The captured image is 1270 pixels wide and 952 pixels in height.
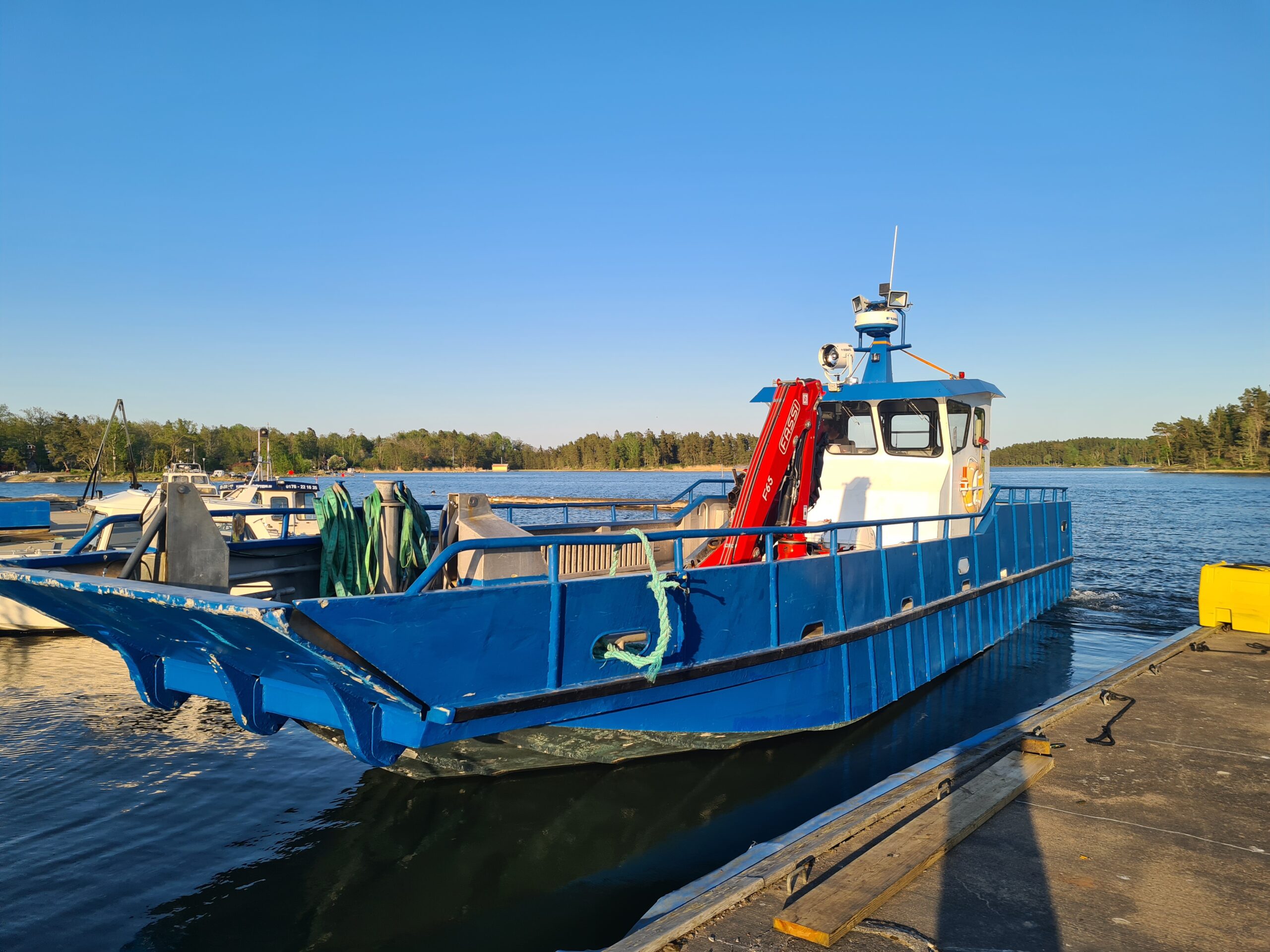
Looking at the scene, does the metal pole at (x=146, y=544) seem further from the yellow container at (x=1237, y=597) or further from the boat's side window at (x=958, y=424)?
the yellow container at (x=1237, y=597)

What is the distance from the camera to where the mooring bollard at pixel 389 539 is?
6.02 meters

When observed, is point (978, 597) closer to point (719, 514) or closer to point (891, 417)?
point (891, 417)

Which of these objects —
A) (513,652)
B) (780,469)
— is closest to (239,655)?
(513,652)

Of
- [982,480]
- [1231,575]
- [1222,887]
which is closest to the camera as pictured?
[1222,887]

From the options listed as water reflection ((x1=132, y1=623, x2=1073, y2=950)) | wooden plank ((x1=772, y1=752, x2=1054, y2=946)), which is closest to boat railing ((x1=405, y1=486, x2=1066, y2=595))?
water reflection ((x1=132, y1=623, x2=1073, y2=950))

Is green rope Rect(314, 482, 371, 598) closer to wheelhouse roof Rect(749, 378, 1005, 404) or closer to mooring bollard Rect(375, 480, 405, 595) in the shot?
mooring bollard Rect(375, 480, 405, 595)

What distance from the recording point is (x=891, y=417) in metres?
10.3

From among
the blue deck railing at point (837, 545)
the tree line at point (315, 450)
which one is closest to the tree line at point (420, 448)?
the tree line at point (315, 450)

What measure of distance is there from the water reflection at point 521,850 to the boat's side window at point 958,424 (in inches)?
157

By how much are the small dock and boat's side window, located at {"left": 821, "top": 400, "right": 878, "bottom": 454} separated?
16.0 feet

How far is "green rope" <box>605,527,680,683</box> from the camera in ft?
17.5

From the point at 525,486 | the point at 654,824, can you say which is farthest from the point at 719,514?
the point at 525,486

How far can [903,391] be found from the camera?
9711 millimetres

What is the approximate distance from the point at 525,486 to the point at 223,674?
285 ft
